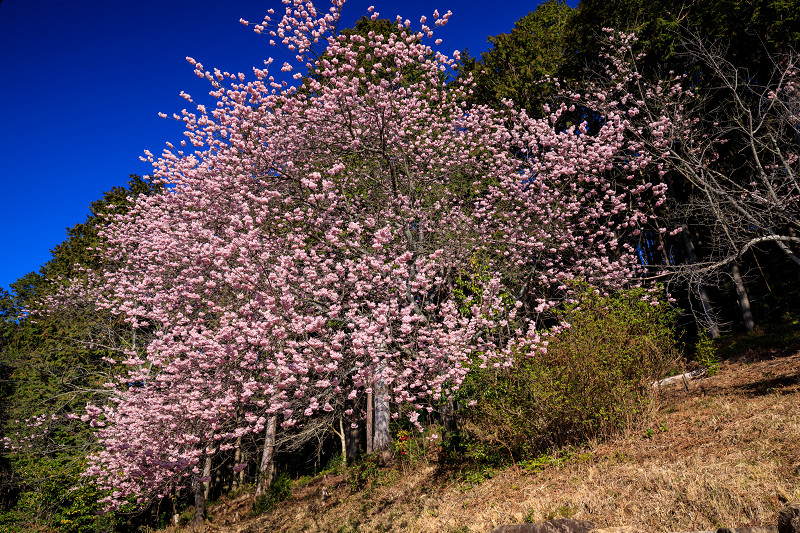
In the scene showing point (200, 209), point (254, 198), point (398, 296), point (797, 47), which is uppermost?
point (797, 47)

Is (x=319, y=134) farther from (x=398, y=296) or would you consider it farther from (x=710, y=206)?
(x=710, y=206)

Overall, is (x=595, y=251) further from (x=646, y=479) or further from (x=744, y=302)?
(x=646, y=479)

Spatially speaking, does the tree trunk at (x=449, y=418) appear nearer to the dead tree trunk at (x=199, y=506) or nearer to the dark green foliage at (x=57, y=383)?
the dead tree trunk at (x=199, y=506)

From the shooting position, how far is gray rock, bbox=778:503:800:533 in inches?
113

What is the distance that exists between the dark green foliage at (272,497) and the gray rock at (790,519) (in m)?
11.2

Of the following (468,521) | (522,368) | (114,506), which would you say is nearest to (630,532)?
(468,521)

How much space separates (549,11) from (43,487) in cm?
2655

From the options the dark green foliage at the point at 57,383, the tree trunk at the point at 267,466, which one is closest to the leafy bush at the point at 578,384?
the tree trunk at the point at 267,466

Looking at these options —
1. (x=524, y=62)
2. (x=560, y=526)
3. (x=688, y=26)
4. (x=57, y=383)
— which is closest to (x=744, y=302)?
(x=688, y=26)

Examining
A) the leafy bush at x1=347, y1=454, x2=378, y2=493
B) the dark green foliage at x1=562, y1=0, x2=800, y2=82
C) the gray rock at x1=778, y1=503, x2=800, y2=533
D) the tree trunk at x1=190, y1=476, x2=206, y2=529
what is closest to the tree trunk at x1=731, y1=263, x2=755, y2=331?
the dark green foliage at x1=562, y1=0, x2=800, y2=82

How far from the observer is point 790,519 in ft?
9.58

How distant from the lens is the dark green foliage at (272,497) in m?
11.3

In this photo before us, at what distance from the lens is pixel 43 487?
14.5 meters

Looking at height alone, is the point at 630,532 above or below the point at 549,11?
below
